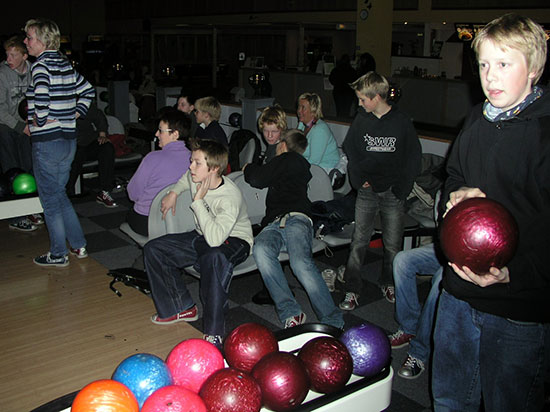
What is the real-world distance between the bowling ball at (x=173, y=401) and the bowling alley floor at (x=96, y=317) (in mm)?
1121

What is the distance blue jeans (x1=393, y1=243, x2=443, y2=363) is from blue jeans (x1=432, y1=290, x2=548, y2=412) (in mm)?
939

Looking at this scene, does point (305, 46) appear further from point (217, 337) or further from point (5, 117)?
point (217, 337)

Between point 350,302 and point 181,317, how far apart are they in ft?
3.23

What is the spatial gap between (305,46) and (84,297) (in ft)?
47.6

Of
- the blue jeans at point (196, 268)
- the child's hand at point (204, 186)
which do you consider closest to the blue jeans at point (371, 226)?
the blue jeans at point (196, 268)

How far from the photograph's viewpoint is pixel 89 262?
3.95 metres

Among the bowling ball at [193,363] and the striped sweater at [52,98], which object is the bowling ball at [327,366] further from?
the striped sweater at [52,98]

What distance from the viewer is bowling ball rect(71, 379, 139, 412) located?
1453 millimetres

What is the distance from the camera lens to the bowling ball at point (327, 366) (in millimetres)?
1743

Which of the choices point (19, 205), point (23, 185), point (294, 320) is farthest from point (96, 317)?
point (23, 185)

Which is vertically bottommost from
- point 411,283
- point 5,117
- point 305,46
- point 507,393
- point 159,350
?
point 159,350

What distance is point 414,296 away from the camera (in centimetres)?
283

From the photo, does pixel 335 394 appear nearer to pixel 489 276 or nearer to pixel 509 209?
pixel 489 276

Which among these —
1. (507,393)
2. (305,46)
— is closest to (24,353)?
(507,393)
